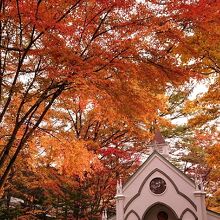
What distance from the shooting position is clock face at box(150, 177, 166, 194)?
1888 cm

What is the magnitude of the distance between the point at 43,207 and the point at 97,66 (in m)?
17.7

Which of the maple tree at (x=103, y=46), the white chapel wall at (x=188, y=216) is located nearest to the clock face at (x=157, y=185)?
the white chapel wall at (x=188, y=216)

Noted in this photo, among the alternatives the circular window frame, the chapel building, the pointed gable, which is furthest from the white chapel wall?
the circular window frame

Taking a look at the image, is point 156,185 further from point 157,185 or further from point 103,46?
point 103,46

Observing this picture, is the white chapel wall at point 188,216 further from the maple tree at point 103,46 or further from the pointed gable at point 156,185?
the maple tree at point 103,46

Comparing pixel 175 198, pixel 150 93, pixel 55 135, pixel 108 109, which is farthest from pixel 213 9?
pixel 175 198

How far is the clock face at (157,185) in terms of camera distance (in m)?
18.9

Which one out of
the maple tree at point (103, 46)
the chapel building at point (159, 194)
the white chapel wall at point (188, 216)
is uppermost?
the maple tree at point (103, 46)

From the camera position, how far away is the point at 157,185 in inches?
750

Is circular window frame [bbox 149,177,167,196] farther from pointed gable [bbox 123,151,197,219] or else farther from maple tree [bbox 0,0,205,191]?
maple tree [bbox 0,0,205,191]

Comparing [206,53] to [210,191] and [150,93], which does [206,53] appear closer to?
[150,93]

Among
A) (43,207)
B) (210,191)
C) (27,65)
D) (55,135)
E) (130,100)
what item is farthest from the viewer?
(210,191)

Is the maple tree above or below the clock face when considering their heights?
above

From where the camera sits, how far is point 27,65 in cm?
863
